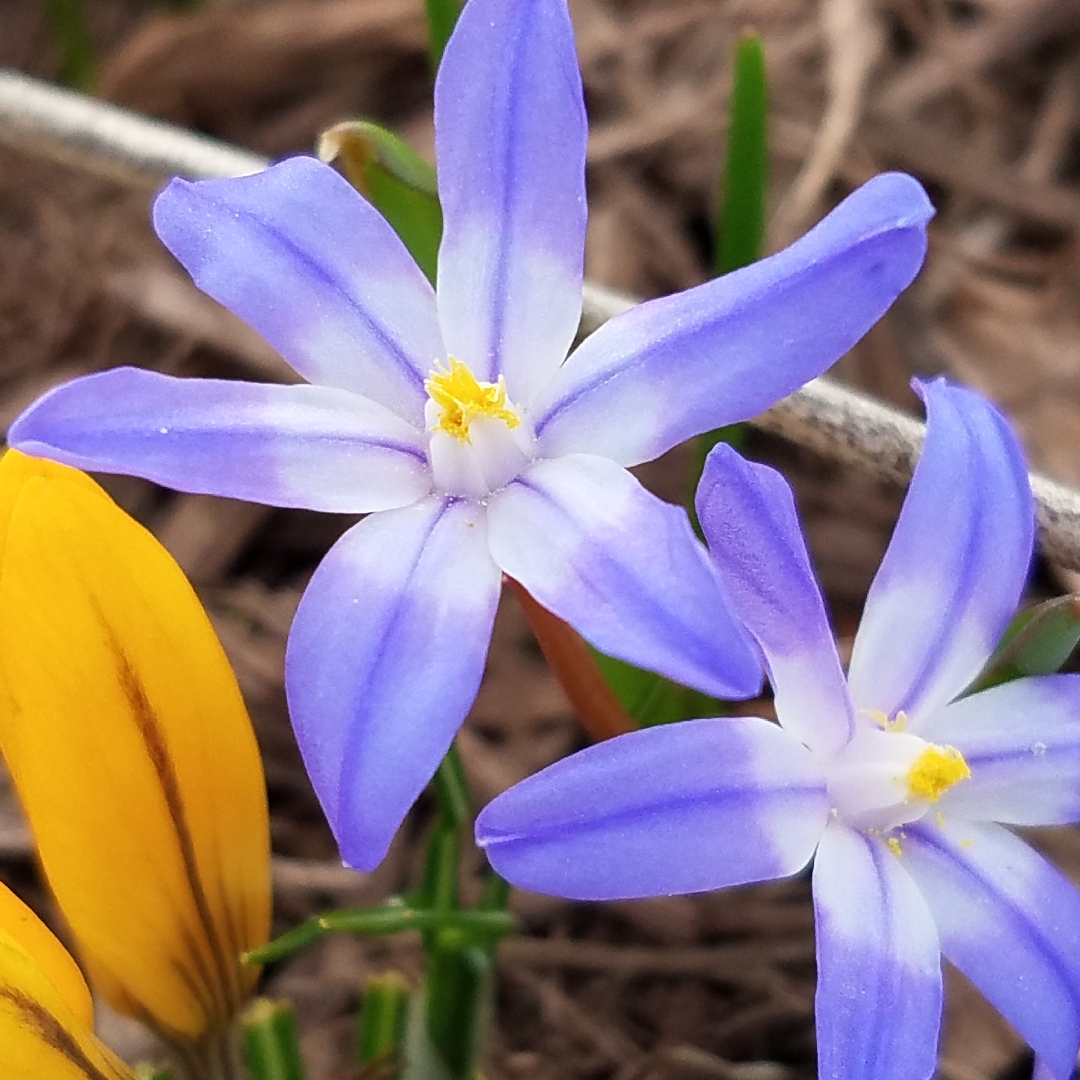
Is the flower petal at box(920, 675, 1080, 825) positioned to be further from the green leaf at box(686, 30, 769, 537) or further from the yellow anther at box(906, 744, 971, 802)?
the green leaf at box(686, 30, 769, 537)

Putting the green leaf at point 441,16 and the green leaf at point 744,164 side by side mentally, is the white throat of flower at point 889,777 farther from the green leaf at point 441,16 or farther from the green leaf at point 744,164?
the green leaf at point 441,16

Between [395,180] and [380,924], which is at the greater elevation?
[395,180]

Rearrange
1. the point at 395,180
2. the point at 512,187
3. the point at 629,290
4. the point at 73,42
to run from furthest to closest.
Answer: the point at 73,42 < the point at 629,290 < the point at 395,180 < the point at 512,187

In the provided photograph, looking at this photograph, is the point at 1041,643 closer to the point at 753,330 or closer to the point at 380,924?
the point at 753,330

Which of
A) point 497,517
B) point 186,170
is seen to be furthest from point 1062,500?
point 186,170

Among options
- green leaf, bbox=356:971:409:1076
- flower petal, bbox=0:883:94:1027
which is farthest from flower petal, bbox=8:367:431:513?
green leaf, bbox=356:971:409:1076

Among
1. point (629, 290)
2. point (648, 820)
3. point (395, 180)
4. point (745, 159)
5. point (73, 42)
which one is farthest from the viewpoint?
point (73, 42)

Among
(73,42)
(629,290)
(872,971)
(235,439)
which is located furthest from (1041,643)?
(73,42)

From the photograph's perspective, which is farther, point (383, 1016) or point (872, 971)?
point (383, 1016)
